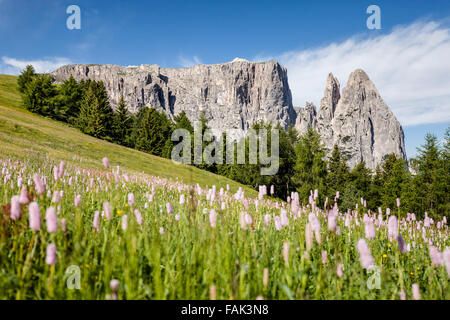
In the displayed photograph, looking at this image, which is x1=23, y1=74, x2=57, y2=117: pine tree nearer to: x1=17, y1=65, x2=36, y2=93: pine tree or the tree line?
the tree line

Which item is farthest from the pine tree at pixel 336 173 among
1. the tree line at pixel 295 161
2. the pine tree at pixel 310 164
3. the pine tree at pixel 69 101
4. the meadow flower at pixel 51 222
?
the pine tree at pixel 69 101

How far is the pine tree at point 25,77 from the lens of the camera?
61853mm

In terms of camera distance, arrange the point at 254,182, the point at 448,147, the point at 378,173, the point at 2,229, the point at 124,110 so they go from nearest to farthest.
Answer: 1. the point at 2,229
2. the point at 448,147
3. the point at 254,182
4. the point at 378,173
5. the point at 124,110

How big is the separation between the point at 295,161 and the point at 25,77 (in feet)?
230

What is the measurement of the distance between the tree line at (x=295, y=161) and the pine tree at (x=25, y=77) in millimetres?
207

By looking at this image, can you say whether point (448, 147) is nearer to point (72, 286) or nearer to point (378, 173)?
point (378, 173)

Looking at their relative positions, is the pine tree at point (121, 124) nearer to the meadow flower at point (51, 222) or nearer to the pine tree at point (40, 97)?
the pine tree at point (40, 97)

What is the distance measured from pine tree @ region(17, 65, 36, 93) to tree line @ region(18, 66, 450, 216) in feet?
0.68

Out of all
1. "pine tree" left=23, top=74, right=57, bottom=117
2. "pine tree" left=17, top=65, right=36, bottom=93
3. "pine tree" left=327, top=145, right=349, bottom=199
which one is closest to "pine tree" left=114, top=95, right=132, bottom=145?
"pine tree" left=23, top=74, right=57, bottom=117

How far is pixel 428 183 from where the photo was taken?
31562mm

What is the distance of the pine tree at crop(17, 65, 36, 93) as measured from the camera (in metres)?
61.9

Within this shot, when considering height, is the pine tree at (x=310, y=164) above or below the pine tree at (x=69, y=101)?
below
